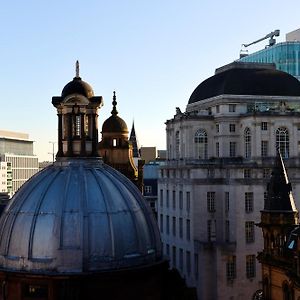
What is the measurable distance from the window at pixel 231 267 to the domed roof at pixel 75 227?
3646cm

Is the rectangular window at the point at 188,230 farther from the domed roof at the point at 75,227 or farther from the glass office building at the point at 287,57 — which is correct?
the glass office building at the point at 287,57

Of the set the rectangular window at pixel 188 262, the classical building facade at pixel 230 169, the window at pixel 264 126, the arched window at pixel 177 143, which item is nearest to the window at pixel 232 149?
the classical building facade at pixel 230 169

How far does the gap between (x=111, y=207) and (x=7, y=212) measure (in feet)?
12.7

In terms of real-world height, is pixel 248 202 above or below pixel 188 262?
above

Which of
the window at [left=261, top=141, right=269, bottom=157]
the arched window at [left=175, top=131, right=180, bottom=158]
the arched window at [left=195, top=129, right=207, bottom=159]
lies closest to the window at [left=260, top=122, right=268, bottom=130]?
the window at [left=261, top=141, right=269, bottom=157]

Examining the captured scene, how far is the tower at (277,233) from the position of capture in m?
41.0

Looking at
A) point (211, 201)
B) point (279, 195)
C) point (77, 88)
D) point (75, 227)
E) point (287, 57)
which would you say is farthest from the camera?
point (287, 57)

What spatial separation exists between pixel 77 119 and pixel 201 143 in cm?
3890

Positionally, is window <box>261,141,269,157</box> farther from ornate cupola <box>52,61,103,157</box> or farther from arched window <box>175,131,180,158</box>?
ornate cupola <box>52,61,103,157</box>

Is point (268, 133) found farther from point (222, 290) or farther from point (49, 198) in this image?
point (49, 198)

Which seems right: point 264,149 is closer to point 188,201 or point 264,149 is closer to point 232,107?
point 232,107

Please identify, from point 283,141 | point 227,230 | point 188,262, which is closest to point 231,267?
point 227,230

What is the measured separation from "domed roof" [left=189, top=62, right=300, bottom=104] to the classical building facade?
0.32ft

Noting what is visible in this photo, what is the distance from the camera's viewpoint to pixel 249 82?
61.4m
